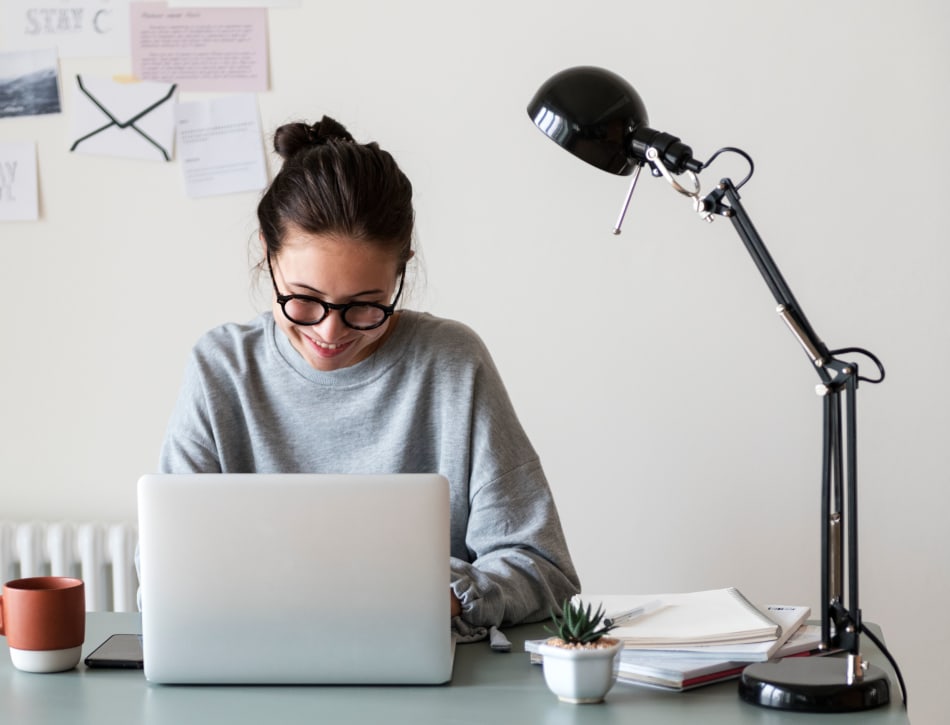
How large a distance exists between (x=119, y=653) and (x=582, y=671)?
486mm

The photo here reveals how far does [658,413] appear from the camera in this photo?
2109 mm

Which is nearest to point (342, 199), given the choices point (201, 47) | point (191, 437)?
point (191, 437)

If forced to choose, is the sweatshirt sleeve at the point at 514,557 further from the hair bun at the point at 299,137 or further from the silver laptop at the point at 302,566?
the hair bun at the point at 299,137

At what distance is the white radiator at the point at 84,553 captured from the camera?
87.1 inches

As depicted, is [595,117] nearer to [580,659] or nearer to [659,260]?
[580,659]

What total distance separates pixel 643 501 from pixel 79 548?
1.08 meters

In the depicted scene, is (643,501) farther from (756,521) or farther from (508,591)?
(508,591)

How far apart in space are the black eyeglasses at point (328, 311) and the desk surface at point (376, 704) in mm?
480

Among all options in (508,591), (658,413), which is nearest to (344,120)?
(658,413)

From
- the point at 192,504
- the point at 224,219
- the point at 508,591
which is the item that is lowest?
the point at 508,591

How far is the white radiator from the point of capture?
221 centimetres

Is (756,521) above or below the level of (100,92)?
below

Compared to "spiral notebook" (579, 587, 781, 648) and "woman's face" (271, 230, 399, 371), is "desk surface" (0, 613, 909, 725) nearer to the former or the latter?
"spiral notebook" (579, 587, 781, 648)

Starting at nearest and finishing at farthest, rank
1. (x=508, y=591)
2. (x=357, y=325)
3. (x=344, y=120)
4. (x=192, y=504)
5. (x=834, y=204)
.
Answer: (x=192, y=504) → (x=508, y=591) → (x=357, y=325) → (x=834, y=204) → (x=344, y=120)
